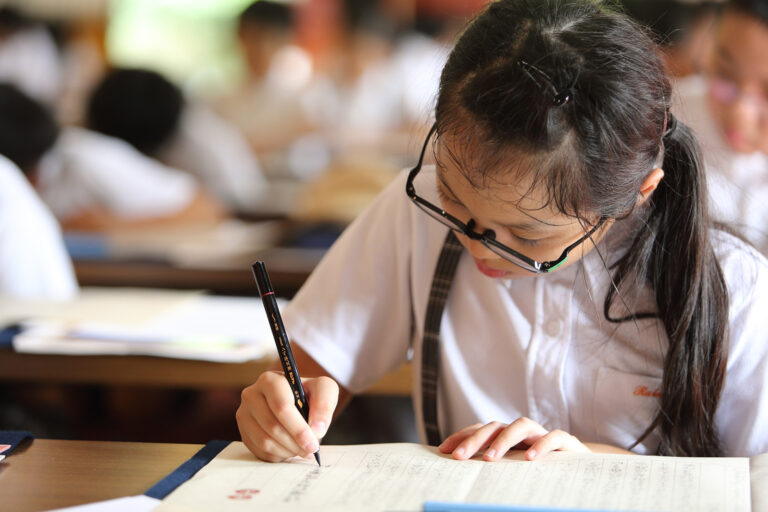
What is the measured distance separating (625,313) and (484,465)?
0.32 m

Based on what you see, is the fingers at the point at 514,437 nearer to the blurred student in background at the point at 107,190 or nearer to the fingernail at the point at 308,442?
the fingernail at the point at 308,442

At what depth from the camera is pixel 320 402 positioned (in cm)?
94

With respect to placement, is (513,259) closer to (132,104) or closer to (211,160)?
(132,104)

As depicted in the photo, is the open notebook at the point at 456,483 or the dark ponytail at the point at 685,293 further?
the dark ponytail at the point at 685,293

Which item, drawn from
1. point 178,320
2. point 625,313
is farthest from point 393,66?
point 625,313

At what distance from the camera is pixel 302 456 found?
90 cm

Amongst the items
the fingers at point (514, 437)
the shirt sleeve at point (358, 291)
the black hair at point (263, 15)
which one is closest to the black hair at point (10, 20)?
the black hair at point (263, 15)

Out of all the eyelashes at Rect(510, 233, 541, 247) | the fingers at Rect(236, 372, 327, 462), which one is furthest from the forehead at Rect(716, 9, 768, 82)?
the fingers at Rect(236, 372, 327, 462)

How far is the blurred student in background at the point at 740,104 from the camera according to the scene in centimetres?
186

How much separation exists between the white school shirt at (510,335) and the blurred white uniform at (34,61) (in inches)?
269

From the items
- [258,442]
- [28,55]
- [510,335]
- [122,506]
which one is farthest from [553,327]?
[28,55]

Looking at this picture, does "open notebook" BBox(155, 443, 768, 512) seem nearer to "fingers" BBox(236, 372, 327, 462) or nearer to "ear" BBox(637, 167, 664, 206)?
"fingers" BBox(236, 372, 327, 462)

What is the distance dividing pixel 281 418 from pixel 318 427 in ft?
0.15

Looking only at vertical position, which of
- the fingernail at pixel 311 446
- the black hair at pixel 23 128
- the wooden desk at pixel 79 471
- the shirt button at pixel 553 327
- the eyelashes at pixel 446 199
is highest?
the black hair at pixel 23 128
